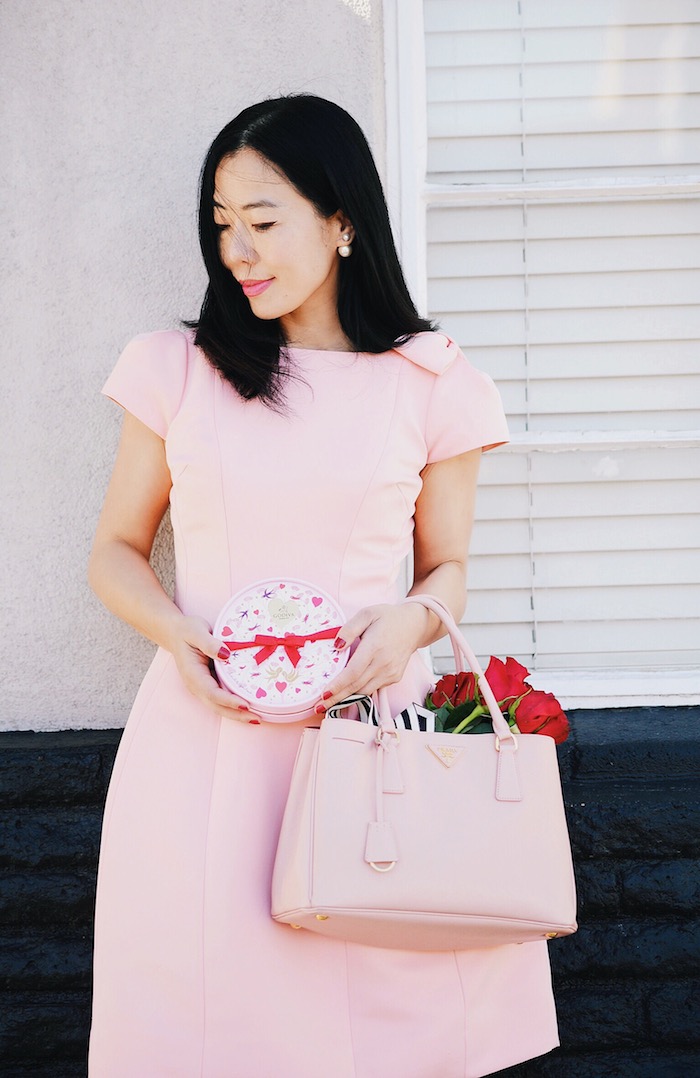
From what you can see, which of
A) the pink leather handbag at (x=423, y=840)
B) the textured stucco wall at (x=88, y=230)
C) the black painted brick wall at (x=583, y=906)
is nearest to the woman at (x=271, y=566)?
the pink leather handbag at (x=423, y=840)

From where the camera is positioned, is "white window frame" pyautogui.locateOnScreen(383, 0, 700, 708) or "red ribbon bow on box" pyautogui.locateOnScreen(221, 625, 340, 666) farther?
"white window frame" pyautogui.locateOnScreen(383, 0, 700, 708)

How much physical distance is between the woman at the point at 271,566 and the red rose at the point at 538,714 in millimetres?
205

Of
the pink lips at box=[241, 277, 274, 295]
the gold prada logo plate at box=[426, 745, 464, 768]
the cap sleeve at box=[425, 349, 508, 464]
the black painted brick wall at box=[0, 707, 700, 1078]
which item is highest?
the pink lips at box=[241, 277, 274, 295]

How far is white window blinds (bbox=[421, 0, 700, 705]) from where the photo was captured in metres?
2.58

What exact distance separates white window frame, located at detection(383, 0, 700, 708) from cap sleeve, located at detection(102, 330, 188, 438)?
0.79 meters

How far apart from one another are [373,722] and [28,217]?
141cm

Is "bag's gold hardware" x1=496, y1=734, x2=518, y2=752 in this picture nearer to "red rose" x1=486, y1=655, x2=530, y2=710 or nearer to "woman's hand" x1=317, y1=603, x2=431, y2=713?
"red rose" x1=486, y1=655, x2=530, y2=710

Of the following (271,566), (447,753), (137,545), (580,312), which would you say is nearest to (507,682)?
(447,753)

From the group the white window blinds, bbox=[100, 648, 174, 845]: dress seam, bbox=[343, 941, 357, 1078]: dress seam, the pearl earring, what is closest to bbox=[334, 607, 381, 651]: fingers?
bbox=[100, 648, 174, 845]: dress seam

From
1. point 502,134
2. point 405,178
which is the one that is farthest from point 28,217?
point 502,134

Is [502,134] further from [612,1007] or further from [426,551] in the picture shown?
[612,1007]

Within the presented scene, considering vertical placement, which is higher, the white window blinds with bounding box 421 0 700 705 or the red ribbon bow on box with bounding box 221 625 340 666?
the white window blinds with bounding box 421 0 700 705

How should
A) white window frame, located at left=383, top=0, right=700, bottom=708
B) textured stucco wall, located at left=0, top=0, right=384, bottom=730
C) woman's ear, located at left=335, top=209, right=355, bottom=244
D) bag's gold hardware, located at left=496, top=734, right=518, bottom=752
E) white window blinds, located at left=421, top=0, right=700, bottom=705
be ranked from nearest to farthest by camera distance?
bag's gold hardware, located at left=496, top=734, right=518, bottom=752 < woman's ear, located at left=335, top=209, right=355, bottom=244 < textured stucco wall, located at left=0, top=0, right=384, bottom=730 < white window frame, located at left=383, top=0, right=700, bottom=708 < white window blinds, located at left=421, top=0, right=700, bottom=705

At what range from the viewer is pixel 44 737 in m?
2.33
